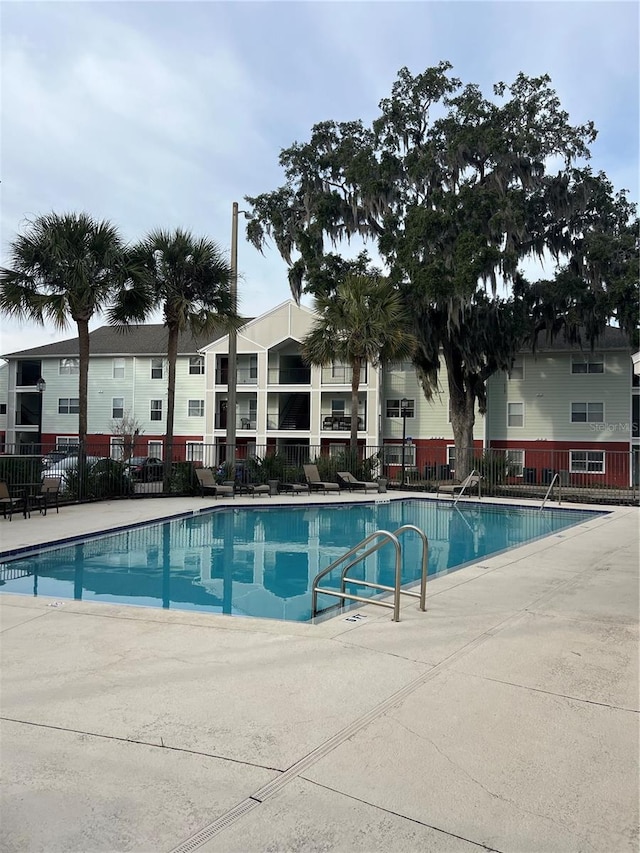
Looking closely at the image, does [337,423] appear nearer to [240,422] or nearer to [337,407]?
[337,407]

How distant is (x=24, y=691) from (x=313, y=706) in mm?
1867

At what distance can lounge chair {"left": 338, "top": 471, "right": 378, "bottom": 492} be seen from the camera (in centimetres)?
2239

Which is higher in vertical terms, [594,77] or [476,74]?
[476,74]

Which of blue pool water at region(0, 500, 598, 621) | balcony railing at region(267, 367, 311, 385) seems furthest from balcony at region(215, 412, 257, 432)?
blue pool water at region(0, 500, 598, 621)

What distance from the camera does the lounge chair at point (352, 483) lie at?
882 inches

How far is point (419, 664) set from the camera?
16.0 feet

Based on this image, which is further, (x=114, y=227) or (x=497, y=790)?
(x=114, y=227)

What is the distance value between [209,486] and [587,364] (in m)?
21.8

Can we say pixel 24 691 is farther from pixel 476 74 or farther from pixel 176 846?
pixel 476 74

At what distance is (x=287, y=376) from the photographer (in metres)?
36.6

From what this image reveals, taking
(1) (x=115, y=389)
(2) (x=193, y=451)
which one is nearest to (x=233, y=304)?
(2) (x=193, y=451)

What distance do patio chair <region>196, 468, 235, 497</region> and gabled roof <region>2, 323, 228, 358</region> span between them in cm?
2006

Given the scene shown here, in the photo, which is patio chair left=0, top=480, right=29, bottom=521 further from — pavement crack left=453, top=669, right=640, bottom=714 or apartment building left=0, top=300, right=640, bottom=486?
apartment building left=0, top=300, right=640, bottom=486

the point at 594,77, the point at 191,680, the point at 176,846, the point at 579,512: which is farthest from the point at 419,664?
the point at 579,512
